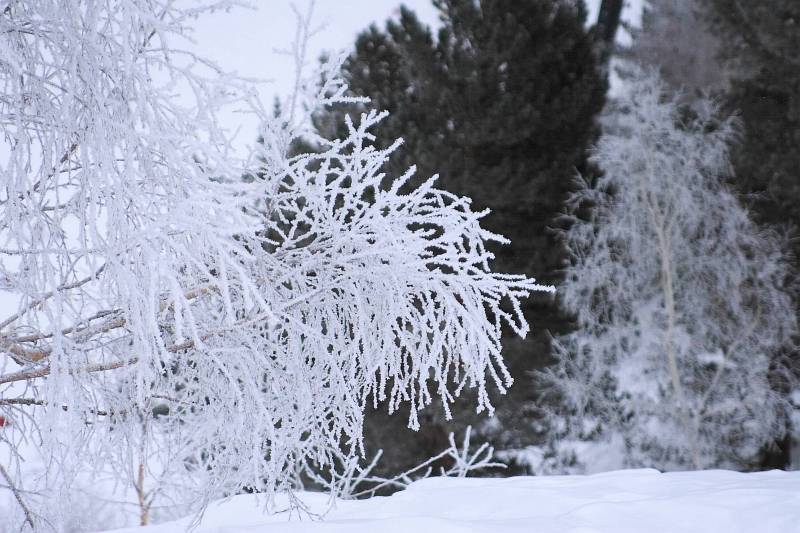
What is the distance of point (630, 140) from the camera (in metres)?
10.1

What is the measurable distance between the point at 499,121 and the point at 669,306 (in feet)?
10.6

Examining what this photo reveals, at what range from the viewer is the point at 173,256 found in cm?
226

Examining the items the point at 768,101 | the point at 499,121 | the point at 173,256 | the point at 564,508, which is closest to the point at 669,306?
the point at 768,101

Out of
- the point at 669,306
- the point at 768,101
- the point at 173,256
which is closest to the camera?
the point at 173,256

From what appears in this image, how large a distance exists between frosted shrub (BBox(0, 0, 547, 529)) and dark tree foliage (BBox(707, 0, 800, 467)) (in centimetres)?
763

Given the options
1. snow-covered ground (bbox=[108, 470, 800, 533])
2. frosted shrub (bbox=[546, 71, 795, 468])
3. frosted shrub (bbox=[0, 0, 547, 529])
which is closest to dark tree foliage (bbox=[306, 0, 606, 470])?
frosted shrub (bbox=[546, 71, 795, 468])

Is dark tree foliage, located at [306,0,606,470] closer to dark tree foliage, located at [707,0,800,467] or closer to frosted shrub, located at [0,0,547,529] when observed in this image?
dark tree foliage, located at [707,0,800,467]

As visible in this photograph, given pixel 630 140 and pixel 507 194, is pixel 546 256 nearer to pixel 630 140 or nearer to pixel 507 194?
pixel 507 194

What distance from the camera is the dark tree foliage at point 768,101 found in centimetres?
855

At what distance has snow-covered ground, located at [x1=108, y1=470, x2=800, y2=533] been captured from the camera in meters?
2.81

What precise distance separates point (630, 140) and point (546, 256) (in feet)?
6.20

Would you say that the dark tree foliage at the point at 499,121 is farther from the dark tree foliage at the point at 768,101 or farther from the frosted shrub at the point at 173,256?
the frosted shrub at the point at 173,256

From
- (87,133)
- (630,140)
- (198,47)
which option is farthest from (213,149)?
(630,140)

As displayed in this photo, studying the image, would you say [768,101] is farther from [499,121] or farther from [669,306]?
[499,121]
